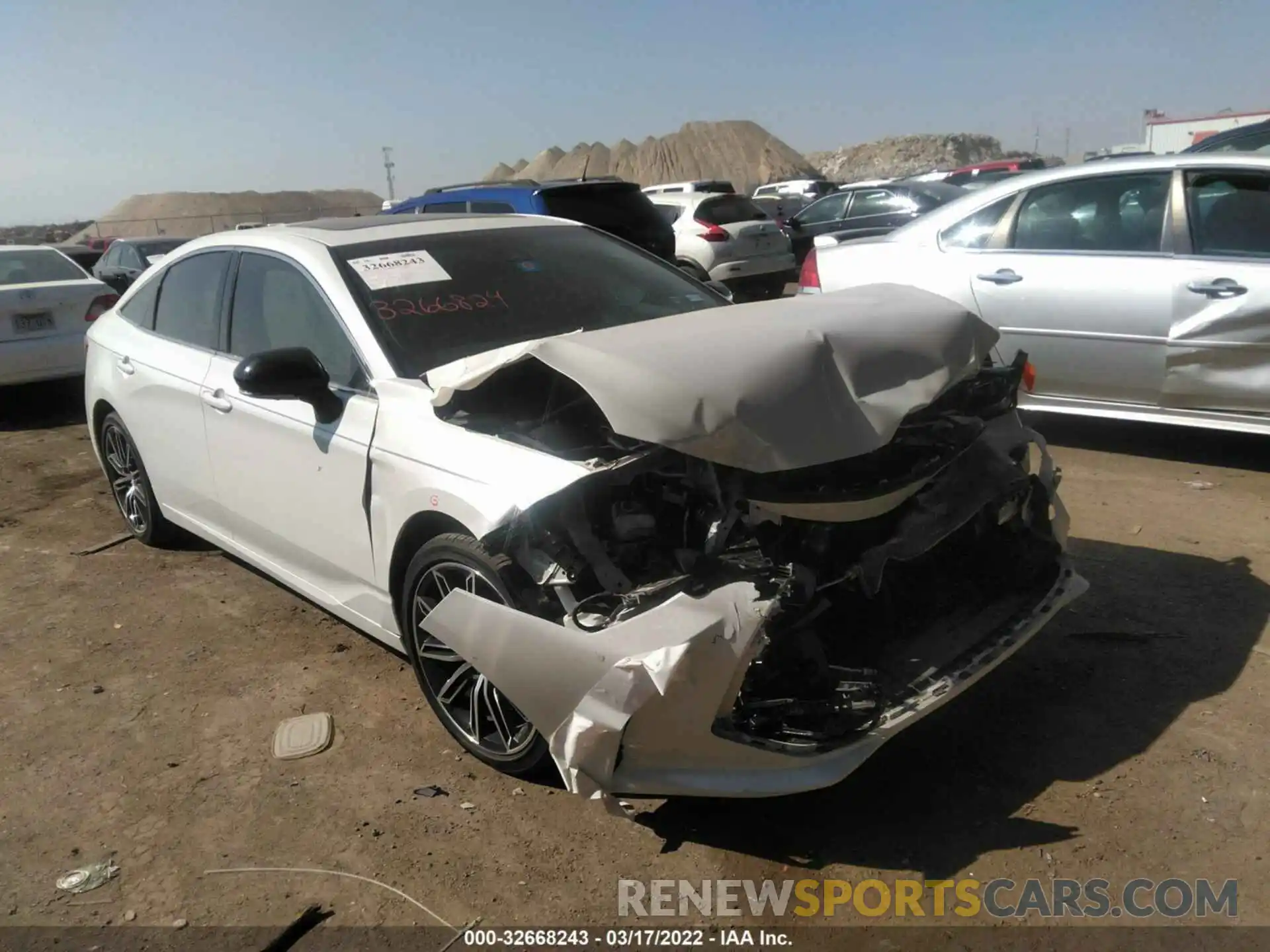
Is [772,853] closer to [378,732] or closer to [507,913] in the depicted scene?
[507,913]

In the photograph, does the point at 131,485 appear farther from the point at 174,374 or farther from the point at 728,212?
the point at 728,212

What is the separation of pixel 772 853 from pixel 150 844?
1895 mm

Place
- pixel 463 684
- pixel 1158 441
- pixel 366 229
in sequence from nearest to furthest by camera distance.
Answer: pixel 463 684 < pixel 366 229 < pixel 1158 441

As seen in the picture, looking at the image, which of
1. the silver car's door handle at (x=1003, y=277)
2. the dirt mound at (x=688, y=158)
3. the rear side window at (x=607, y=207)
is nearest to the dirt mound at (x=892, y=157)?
the dirt mound at (x=688, y=158)

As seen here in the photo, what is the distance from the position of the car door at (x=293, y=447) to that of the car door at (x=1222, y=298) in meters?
4.29

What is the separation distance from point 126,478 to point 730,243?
8938 millimetres

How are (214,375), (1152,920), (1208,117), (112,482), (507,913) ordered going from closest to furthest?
1. (1152,920)
2. (507,913)
3. (214,375)
4. (112,482)
5. (1208,117)

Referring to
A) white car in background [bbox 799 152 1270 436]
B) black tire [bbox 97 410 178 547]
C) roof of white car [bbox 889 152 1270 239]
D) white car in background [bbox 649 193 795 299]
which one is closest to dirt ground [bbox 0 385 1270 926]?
black tire [bbox 97 410 178 547]

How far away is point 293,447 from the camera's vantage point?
3834 mm

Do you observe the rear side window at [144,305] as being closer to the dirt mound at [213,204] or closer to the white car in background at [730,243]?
the white car in background at [730,243]

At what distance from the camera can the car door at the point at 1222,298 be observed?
517 cm

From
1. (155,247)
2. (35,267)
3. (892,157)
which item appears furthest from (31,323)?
(892,157)

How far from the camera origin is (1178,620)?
12.9 ft

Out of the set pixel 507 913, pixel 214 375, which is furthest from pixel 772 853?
pixel 214 375
